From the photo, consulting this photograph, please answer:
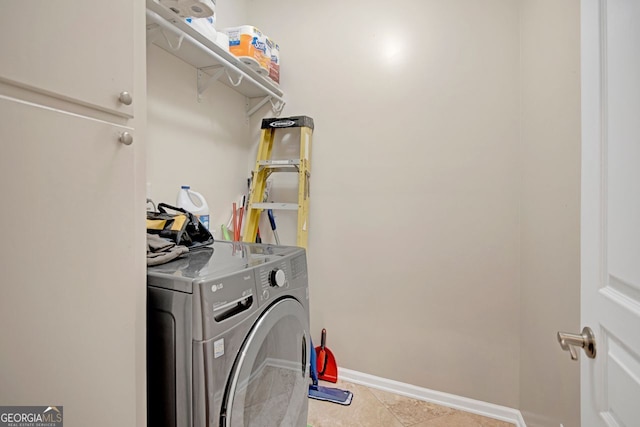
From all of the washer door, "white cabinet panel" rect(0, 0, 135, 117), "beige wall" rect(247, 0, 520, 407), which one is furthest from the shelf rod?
the washer door

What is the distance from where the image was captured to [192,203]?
1598mm

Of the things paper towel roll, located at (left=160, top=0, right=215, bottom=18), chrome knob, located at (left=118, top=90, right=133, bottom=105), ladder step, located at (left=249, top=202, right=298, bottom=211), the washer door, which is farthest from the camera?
ladder step, located at (left=249, top=202, right=298, bottom=211)

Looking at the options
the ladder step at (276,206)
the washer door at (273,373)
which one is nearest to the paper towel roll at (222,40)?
the ladder step at (276,206)

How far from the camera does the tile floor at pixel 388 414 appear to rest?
1.56 metres

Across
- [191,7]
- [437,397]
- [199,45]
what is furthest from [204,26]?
[437,397]

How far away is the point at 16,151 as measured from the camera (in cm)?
46

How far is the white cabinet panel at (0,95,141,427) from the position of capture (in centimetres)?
46

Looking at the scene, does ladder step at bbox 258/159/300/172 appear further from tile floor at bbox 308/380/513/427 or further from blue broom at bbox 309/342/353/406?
tile floor at bbox 308/380/513/427

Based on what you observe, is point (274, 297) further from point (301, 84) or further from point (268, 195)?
point (301, 84)

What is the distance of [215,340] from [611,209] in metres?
0.92

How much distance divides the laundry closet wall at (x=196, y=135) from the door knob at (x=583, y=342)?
1659 mm

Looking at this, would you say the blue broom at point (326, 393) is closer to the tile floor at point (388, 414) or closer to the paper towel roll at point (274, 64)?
the tile floor at point (388, 414)

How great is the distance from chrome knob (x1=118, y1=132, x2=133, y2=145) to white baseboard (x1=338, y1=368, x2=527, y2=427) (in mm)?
1895

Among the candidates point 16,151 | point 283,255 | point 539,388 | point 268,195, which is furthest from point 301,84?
point 539,388
